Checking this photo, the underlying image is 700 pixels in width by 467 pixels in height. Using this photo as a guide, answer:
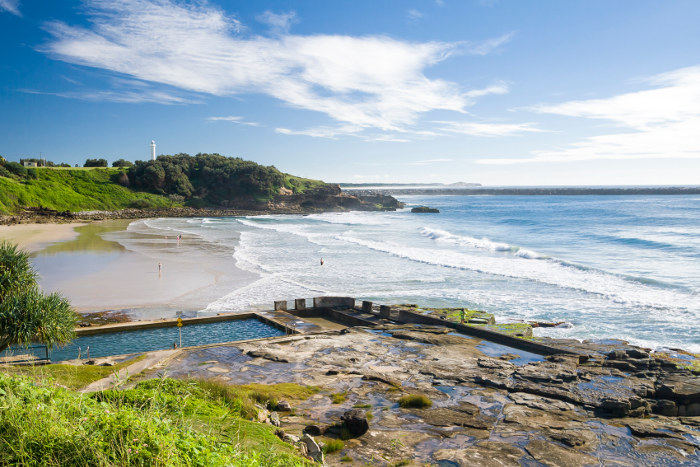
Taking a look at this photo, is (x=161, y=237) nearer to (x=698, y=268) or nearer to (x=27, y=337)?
(x=27, y=337)

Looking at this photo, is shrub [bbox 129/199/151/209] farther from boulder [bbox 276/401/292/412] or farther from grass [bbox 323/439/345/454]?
grass [bbox 323/439/345/454]

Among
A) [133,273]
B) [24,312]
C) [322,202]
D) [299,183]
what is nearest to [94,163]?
[299,183]

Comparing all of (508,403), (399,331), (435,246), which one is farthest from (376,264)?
(508,403)

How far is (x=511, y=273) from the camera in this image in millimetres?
43562

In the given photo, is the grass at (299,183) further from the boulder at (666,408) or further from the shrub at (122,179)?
the boulder at (666,408)

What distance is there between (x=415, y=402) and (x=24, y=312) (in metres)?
14.2

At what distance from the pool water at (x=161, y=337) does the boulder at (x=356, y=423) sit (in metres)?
13.0

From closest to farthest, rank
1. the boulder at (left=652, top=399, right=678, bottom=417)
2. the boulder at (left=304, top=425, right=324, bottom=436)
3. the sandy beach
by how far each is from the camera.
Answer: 1. the boulder at (left=304, top=425, right=324, bottom=436)
2. the boulder at (left=652, top=399, right=678, bottom=417)
3. the sandy beach

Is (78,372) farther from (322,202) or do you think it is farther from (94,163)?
(94,163)

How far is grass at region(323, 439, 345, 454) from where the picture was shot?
12945mm

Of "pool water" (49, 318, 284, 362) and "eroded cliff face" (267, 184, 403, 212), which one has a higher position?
"eroded cliff face" (267, 184, 403, 212)

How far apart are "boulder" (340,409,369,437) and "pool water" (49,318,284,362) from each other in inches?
512

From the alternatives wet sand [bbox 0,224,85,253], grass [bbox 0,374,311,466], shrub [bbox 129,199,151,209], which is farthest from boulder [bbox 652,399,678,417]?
shrub [bbox 129,199,151,209]

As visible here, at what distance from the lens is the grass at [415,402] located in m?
16.4
